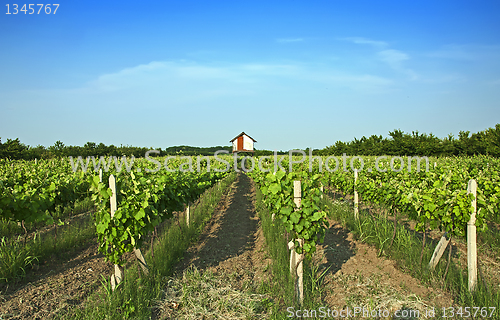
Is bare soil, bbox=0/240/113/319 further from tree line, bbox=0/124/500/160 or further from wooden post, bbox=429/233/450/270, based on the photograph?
tree line, bbox=0/124/500/160

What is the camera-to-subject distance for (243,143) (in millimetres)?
57344

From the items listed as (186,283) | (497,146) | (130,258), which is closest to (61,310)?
(186,283)

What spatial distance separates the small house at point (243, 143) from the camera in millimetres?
56844

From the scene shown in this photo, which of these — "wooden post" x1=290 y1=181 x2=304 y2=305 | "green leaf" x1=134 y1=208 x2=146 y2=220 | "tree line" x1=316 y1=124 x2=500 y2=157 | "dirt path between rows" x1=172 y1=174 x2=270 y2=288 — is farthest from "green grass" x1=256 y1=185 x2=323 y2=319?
"tree line" x1=316 y1=124 x2=500 y2=157

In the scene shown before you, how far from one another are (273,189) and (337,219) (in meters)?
4.10

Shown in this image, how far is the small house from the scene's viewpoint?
186 ft

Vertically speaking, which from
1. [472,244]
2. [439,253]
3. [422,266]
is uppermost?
[472,244]

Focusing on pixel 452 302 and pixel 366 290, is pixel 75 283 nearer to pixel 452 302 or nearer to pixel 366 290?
pixel 366 290
